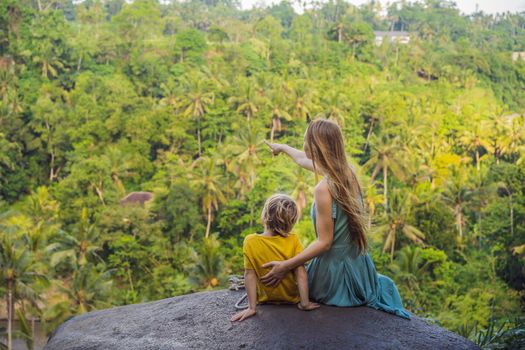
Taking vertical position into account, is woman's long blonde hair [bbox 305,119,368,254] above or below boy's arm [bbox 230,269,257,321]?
above

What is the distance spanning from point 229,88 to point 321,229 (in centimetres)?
3879

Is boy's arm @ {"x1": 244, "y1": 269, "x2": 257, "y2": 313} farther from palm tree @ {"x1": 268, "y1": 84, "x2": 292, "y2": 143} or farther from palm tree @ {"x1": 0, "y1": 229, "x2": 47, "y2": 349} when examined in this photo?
palm tree @ {"x1": 268, "y1": 84, "x2": 292, "y2": 143}

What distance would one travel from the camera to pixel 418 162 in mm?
35281

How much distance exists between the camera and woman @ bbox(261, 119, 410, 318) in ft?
12.8

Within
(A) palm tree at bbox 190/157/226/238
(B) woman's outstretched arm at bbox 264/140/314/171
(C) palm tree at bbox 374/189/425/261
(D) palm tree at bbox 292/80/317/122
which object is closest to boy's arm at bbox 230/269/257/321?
(B) woman's outstretched arm at bbox 264/140/314/171

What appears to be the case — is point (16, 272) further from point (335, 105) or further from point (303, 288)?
point (335, 105)

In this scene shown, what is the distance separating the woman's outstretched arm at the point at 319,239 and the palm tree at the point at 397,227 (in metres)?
22.6

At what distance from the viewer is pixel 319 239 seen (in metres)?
3.95

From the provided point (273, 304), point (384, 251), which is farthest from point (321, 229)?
point (384, 251)

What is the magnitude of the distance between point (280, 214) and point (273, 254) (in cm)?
27

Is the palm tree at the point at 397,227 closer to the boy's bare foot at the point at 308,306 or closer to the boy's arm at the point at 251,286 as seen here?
the boy's bare foot at the point at 308,306

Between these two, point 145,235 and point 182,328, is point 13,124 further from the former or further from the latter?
point 182,328

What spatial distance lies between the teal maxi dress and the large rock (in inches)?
2.8

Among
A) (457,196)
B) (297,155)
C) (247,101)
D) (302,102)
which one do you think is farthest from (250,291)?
(302,102)
